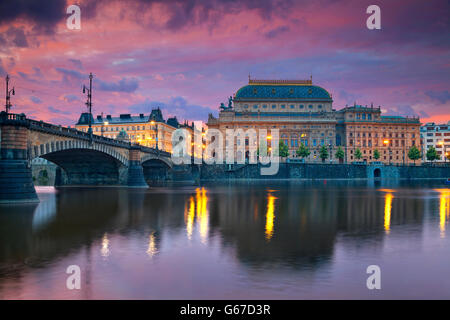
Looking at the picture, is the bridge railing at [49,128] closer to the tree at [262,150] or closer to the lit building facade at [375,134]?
the tree at [262,150]

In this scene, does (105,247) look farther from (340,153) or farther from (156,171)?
(340,153)

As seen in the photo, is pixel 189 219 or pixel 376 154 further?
pixel 376 154

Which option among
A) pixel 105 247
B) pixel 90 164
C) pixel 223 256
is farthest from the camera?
pixel 90 164

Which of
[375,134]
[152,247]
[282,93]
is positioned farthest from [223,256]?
[375,134]

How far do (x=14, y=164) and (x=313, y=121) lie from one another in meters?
143

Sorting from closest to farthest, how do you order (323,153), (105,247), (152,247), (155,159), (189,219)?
(105,247)
(152,247)
(189,219)
(155,159)
(323,153)

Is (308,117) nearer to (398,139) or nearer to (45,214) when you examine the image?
(398,139)

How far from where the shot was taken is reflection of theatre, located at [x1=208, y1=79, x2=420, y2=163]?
170250 mm

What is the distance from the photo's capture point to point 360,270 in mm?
14266

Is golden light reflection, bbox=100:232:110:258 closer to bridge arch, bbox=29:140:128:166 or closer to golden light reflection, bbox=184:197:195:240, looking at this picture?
golden light reflection, bbox=184:197:195:240

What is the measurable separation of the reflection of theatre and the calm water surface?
14177 centimetres

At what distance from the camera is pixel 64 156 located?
69.3 metres
